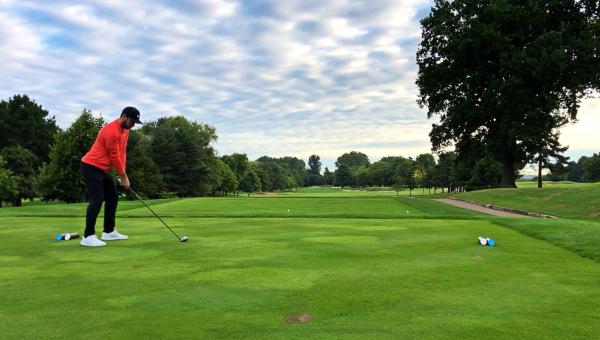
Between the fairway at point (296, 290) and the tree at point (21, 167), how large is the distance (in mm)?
47539

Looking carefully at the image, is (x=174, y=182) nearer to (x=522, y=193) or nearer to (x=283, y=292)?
(x=522, y=193)

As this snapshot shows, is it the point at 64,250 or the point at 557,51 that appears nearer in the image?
the point at 64,250

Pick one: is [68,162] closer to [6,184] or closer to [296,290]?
[6,184]

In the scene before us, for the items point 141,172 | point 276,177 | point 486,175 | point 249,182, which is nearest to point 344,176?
point 276,177

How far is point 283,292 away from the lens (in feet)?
13.2

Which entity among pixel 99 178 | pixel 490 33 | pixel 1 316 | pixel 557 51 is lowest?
pixel 1 316

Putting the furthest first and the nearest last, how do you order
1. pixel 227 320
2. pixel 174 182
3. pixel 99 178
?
1. pixel 174 182
2. pixel 99 178
3. pixel 227 320

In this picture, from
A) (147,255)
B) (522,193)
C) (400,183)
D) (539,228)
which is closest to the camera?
(147,255)

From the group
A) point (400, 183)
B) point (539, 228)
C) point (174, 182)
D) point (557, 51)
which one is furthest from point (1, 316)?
point (400, 183)

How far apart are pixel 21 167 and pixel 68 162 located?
13337mm

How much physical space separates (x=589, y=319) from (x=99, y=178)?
7771 millimetres

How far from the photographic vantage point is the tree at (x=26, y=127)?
5138cm

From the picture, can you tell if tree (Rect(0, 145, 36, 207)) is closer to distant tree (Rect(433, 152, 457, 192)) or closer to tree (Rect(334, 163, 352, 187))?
distant tree (Rect(433, 152, 457, 192))

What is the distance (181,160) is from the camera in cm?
7138
